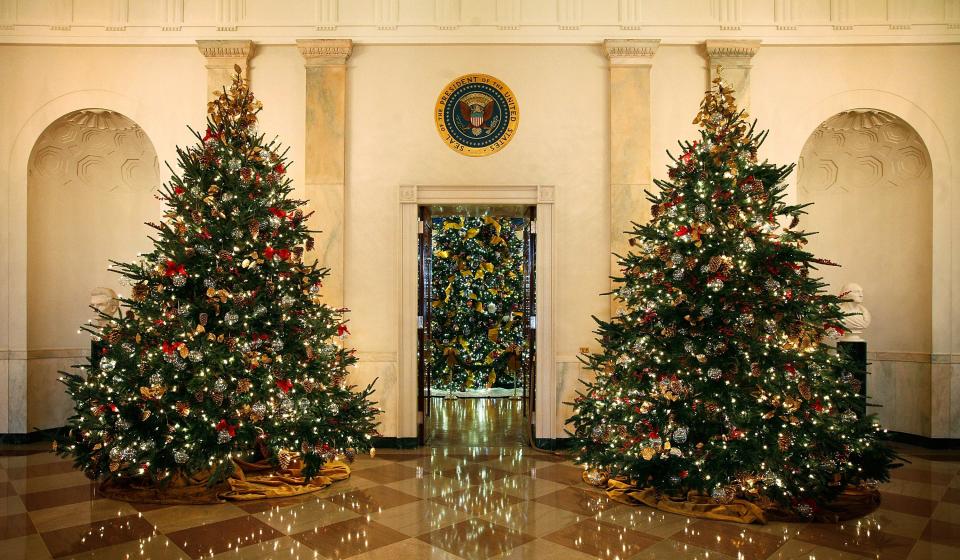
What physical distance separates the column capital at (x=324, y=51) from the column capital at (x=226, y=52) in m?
0.61

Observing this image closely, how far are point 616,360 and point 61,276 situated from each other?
22.5 feet

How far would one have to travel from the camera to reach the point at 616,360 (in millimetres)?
4859

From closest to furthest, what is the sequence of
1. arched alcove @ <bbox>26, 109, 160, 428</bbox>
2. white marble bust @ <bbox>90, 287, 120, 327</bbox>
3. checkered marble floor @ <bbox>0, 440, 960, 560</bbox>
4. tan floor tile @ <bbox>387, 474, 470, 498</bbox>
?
checkered marble floor @ <bbox>0, 440, 960, 560</bbox> < tan floor tile @ <bbox>387, 474, 470, 498</bbox> < white marble bust @ <bbox>90, 287, 120, 327</bbox> < arched alcove @ <bbox>26, 109, 160, 428</bbox>

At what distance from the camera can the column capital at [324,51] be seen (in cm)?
634

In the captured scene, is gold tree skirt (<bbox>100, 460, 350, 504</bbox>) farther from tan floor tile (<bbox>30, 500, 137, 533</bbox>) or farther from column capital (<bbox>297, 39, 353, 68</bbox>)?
column capital (<bbox>297, 39, 353, 68</bbox>)

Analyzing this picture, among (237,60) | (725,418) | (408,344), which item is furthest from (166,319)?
(725,418)

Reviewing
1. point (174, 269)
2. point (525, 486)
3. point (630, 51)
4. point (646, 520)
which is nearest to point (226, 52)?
point (174, 269)

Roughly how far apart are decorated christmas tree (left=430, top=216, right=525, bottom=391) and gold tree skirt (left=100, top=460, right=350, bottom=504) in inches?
232

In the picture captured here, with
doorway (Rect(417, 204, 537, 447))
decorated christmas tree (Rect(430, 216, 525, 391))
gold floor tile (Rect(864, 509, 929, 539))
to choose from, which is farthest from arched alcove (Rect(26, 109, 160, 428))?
gold floor tile (Rect(864, 509, 929, 539))

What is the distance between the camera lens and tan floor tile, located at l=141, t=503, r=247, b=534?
12.7ft

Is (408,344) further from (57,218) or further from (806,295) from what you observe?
(57,218)

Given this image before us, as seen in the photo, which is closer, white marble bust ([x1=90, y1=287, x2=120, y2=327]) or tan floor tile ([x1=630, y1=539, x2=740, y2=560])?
tan floor tile ([x1=630, y1=539, x2=740, y2=560])

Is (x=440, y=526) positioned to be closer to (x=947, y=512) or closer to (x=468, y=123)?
(x=947, y=512)

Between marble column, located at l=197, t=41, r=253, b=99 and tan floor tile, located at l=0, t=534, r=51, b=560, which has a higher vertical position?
marble column, located at l=197, t=41, r=253, b=99
